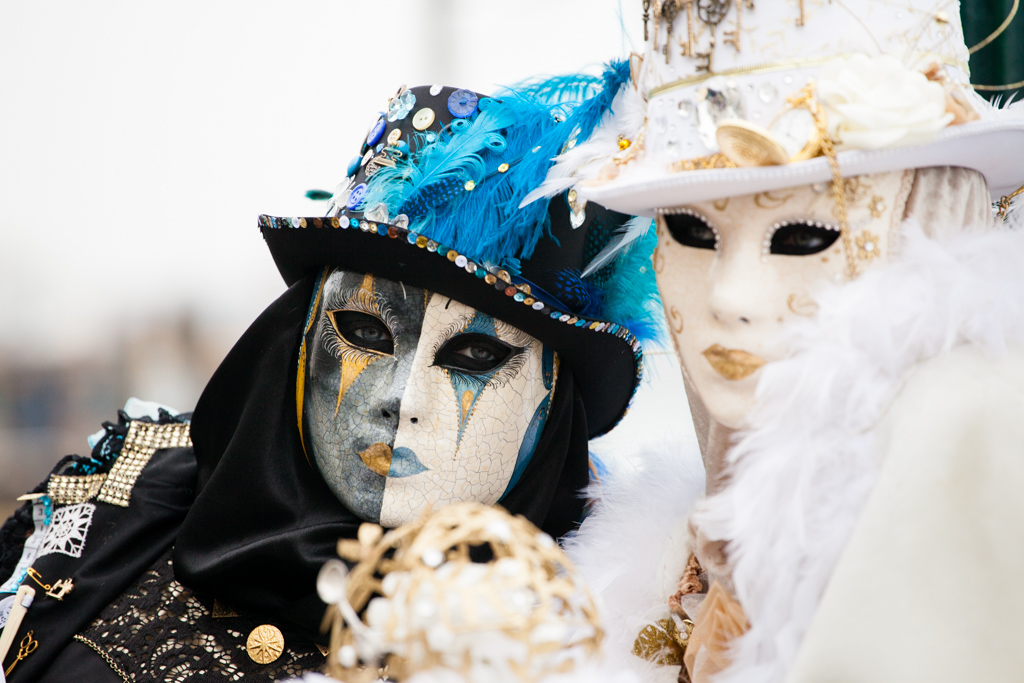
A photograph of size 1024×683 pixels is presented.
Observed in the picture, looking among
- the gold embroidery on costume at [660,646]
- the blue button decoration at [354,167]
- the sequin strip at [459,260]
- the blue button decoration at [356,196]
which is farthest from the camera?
the blue button decoration at [354,167]

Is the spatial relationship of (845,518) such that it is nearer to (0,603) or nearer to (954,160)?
(954,160)

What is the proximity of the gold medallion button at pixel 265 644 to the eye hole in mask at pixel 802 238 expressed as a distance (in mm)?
1198

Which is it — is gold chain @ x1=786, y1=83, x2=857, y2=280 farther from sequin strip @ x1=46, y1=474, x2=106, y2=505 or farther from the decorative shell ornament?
sequin strip @ x1=46, y1=474, x2=106, y2=505

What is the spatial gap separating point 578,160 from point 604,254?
1.11ft

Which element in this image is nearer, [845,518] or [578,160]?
[845,518]

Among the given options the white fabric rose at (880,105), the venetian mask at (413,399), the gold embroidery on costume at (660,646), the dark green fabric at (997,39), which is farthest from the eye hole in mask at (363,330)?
the dark green fabric at (997,39)

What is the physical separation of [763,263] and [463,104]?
85 cm

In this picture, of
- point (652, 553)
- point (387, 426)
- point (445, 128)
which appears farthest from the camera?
point (445, 128)

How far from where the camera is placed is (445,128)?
1643mm

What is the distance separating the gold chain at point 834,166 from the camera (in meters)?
0.97

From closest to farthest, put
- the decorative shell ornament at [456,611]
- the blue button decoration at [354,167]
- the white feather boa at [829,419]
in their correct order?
the decorative shell ornament at [456,611], the white feather boa at [829,419], the blue button decoration at [354,167]

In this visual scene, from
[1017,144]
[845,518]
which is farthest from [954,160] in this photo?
[845,518]

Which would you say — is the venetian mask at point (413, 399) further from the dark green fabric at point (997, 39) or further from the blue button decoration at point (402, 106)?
the dark green fabric at point (997, 39)

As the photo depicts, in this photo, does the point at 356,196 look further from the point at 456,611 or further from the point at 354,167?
the point at 456,611
